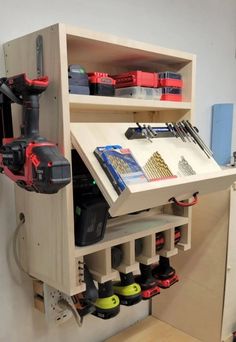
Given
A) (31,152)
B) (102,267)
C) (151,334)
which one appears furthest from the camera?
(151,334)

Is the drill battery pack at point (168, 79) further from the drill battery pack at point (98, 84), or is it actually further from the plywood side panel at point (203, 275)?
the plywood side panel at point (203, 275)

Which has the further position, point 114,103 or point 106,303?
point 106,303

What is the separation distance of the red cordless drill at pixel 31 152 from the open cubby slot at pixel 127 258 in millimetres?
392

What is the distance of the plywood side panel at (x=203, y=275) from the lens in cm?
123

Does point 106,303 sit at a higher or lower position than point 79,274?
lower

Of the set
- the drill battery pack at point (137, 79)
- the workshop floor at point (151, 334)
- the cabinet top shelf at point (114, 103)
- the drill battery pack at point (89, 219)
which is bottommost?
the workshop floor at point (151, 334)

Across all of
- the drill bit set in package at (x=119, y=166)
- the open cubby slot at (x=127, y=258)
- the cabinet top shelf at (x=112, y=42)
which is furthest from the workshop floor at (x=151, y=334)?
the cabinet top shelf at (x=112, y=42)

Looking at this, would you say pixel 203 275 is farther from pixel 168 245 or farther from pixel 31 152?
pixel 31 152

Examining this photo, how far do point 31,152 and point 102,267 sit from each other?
0.44m

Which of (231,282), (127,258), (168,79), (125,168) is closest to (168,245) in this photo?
(127,258)

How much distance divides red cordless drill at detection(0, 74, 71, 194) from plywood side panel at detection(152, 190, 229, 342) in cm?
73

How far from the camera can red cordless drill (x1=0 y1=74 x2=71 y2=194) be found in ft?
2.26

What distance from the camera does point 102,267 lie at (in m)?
0.97

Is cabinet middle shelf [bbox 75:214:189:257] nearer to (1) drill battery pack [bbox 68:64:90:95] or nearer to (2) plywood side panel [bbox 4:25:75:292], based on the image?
(2) plywood side panel [bbox 4:25:75:292]
